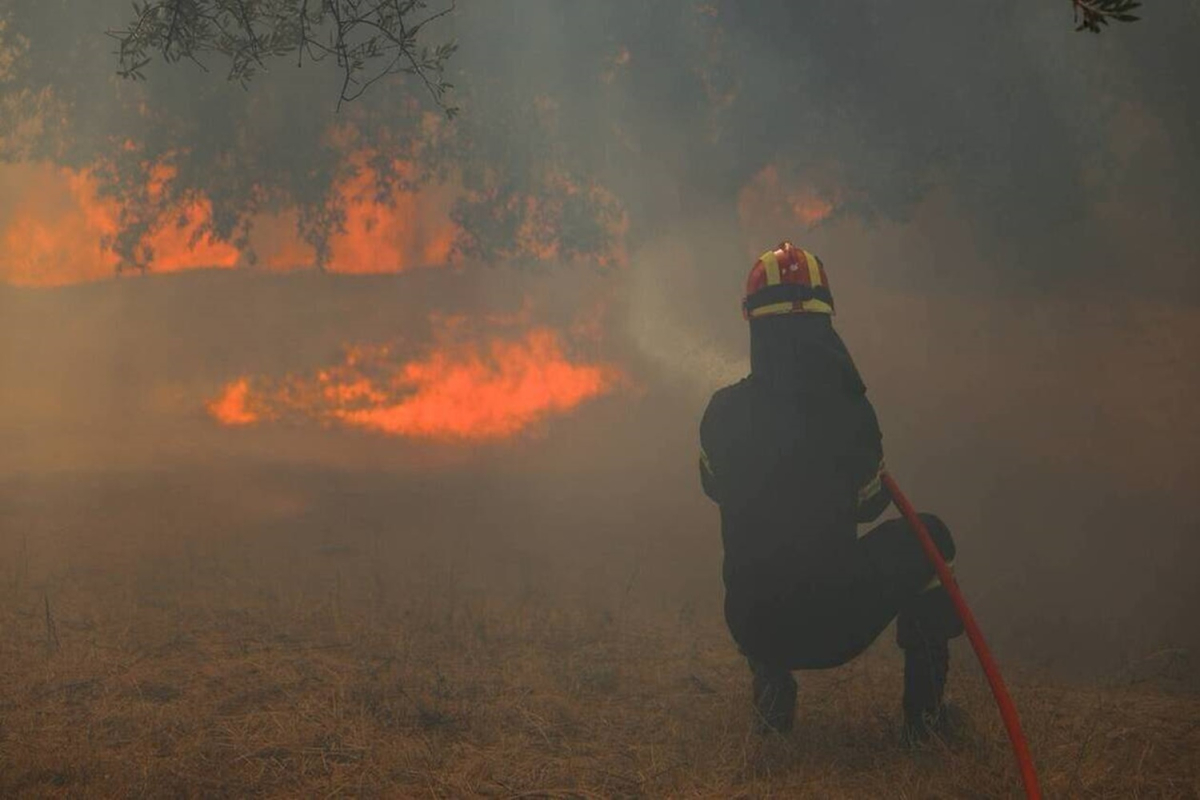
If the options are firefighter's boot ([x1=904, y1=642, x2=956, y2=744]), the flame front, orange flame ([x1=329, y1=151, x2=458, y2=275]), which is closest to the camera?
firefighter's boot ([x1=904, y1=642, x2=956, y2=744])

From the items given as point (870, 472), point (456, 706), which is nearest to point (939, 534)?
point (870, 472)

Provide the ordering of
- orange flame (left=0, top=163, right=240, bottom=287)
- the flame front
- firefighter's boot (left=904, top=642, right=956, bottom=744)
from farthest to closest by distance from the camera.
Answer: orange flame (left=0, top=163, right=240, bottom=287) < the flame front < firefighter's boot (left=904, top=642, right=956, bottom=744)

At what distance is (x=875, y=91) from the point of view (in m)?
12.0

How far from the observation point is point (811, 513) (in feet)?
14.8

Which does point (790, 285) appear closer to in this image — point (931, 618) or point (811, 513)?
point (811, 513)

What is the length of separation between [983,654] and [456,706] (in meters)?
2.50

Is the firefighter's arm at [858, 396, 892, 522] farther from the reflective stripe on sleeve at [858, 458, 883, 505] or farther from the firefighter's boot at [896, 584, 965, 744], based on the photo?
the firefighter's boot at [896, 584, 965, 744]

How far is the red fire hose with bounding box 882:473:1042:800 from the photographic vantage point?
3807 millimetres

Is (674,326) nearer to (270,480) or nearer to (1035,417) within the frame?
(1035,417)

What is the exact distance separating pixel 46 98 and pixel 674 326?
357 inches

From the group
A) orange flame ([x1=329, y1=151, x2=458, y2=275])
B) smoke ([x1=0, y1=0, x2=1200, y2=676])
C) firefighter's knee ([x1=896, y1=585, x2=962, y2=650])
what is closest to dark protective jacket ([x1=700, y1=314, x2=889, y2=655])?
firefighter's knee ([x1=896, y1=585, x2=962, y2=650])

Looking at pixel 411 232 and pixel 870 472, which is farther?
pixel 411 232

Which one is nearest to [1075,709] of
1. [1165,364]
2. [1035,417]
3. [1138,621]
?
[1138,621]

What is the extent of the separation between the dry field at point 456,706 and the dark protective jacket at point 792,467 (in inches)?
29.7
